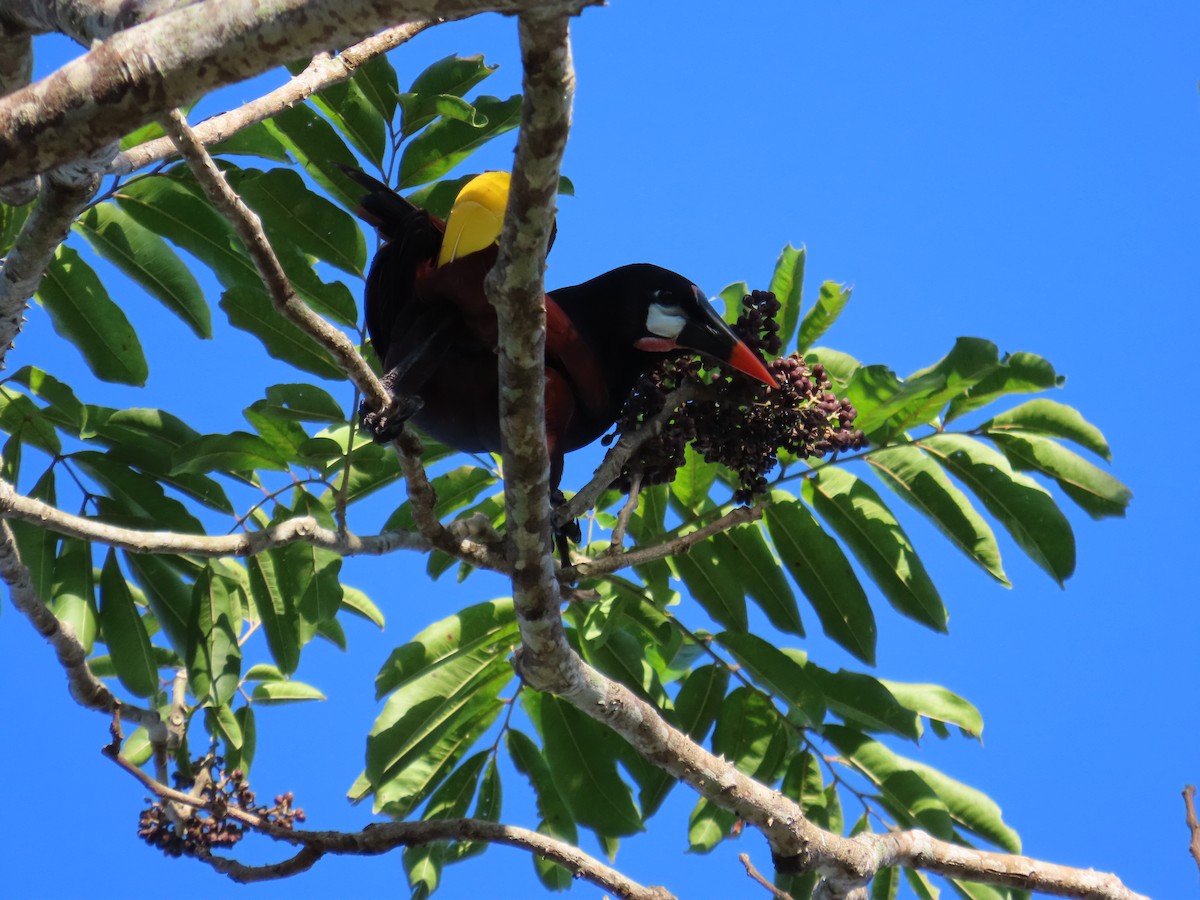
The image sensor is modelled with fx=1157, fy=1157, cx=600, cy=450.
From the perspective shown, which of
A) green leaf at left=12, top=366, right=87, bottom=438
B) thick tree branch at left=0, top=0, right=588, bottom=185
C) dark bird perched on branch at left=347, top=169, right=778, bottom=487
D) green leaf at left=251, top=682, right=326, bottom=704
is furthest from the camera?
green leaf at left=251, top=682, right=326, bottom=704

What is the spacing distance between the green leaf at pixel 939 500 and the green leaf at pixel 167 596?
204 centimetres

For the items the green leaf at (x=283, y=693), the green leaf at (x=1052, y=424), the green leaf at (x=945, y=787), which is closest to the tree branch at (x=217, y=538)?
the green leaf at (x=945, y=787)

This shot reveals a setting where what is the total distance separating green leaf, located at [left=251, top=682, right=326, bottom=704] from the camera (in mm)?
4391

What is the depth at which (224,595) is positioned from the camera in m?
3.32

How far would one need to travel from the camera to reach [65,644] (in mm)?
3078

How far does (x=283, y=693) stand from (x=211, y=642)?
1178 mm

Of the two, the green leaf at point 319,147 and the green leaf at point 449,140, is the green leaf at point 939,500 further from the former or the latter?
the green leaf at point 319,147

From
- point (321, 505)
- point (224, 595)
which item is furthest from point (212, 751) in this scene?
point (321, 505)

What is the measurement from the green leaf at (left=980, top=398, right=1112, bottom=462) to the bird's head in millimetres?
846

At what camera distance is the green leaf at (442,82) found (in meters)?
2.94

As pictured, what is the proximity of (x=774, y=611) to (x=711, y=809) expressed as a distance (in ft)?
2.06

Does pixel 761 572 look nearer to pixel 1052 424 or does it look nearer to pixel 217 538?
pixel 1052 424

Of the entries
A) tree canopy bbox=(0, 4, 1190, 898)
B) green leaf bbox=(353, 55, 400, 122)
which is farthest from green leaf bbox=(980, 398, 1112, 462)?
green leaf bbox=(353, 55, 400, 122)

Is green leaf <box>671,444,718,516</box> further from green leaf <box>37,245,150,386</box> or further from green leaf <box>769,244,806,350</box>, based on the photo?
green leaf <box>37,245,150,386</box>
